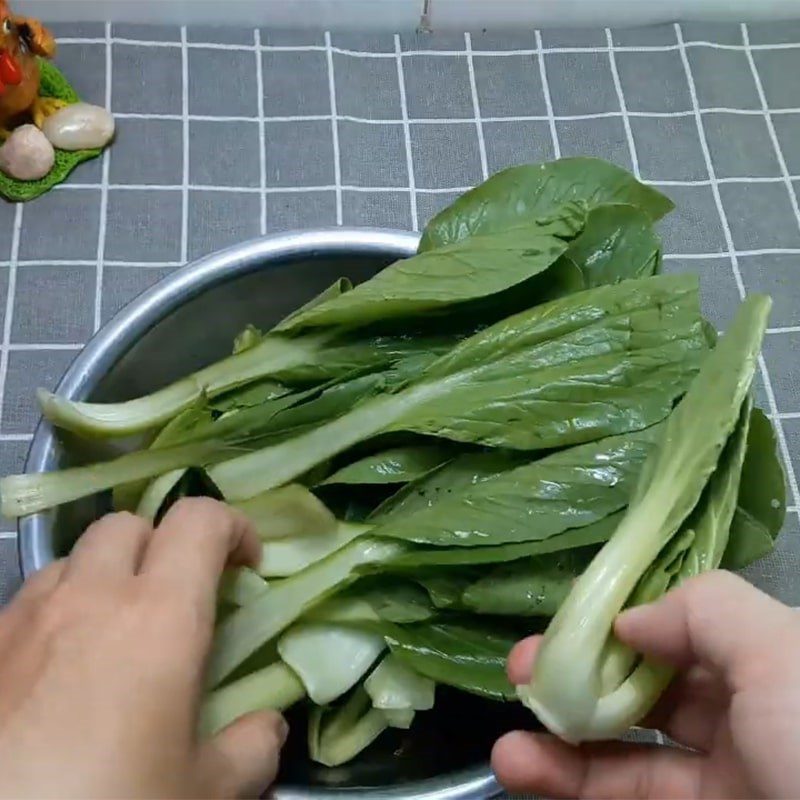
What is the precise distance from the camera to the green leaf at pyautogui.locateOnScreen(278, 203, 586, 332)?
51cm

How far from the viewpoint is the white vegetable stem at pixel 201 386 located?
54cm

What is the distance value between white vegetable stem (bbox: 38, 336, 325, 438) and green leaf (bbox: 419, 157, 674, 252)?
0.35ft

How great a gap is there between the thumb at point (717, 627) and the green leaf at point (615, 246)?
221 mm

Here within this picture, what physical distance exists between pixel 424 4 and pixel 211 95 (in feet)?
0.74

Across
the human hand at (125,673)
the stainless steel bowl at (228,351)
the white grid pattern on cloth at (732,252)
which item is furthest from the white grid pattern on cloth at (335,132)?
the human hand at (125,673)

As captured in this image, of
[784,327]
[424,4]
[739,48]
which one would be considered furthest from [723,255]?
[424,4]

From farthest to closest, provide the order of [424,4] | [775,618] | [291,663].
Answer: [424,4]
[291,663]
[775,618]

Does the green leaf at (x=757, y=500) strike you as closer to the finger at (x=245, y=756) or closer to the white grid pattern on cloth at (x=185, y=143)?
the finger at (x=245, y=756)

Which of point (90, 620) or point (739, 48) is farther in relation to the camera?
point (739, 48)

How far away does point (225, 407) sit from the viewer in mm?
548

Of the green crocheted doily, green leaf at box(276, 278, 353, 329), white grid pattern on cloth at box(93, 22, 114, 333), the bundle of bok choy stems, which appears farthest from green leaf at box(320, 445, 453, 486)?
the green crocheted doily

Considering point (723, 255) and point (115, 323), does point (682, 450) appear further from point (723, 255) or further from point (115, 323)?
point (723, 255)

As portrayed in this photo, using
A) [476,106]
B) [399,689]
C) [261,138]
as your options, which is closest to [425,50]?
[476,106]

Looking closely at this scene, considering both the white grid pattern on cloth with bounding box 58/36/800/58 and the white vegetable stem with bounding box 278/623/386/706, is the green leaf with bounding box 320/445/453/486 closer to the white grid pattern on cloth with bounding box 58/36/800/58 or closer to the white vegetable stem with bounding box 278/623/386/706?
the white vegetable stem with bounding box 278/623/386/706
